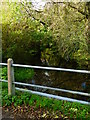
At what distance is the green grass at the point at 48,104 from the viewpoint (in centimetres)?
265

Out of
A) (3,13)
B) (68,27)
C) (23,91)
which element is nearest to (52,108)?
(23,91)

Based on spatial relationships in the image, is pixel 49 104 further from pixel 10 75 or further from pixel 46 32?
pixel 46 32

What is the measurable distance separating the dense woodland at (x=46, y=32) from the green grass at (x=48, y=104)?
3.20 meters

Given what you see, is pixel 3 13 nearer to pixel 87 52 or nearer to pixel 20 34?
pixel 20 34

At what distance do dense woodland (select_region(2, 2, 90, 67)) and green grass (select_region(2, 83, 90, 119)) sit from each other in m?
3.20

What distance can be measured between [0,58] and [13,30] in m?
1.34

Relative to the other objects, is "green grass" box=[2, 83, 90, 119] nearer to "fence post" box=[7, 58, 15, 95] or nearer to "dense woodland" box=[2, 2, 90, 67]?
"fence post" box=[7, 58, 15, 95]

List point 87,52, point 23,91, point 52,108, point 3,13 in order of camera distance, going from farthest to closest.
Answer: point 3,13 < point 87,52 < point 23,91 < point 52,108

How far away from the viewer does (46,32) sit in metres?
7.70

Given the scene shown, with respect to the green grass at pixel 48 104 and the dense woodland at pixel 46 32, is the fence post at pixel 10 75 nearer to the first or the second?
the green grass at pixel 48 104

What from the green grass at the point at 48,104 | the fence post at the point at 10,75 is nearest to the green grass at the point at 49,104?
the green grass at the point at 48,104

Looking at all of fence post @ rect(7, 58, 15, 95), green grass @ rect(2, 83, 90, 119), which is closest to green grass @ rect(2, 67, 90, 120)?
green grass @ rect(2, 83, 90, 119)

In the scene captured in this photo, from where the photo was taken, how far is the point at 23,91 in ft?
10.1

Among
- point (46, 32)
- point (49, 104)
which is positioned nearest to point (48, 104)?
point (49, 104)
